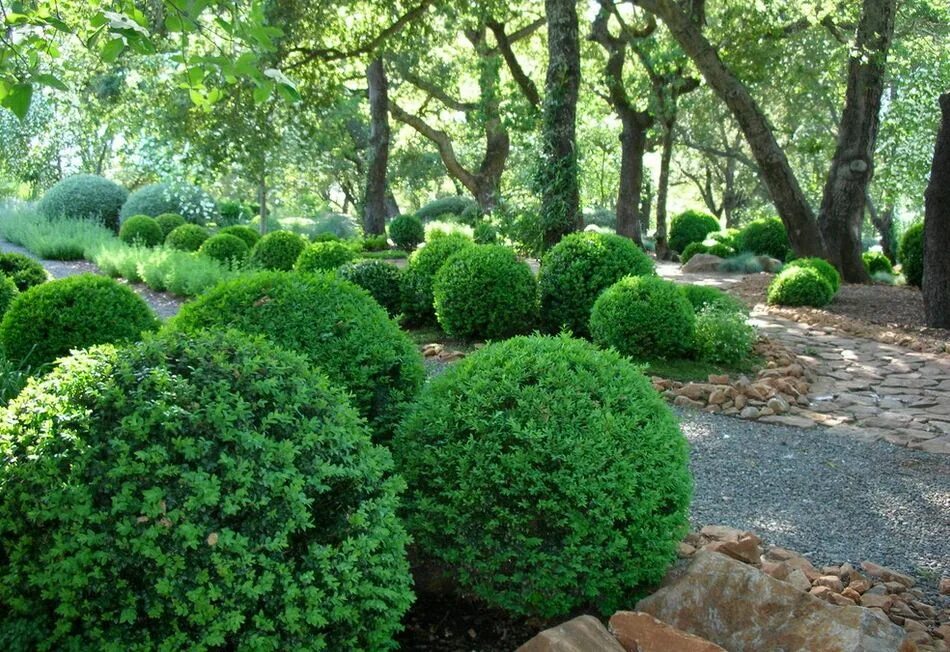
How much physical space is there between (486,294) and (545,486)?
5.84 m

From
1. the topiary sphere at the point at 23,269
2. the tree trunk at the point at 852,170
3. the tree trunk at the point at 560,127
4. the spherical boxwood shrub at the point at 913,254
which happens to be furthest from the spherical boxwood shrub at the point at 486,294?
the spherical boxwood shrub at the point at 913,254

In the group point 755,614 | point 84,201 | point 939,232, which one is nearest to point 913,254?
point 939,232

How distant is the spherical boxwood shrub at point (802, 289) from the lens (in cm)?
1146

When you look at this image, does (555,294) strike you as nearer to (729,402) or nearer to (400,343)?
(729,402)

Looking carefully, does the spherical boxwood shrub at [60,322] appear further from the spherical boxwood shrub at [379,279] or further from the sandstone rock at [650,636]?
the sandstone rock at [650,636]

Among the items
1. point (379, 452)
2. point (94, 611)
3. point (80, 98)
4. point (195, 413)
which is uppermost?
point (80, 98)

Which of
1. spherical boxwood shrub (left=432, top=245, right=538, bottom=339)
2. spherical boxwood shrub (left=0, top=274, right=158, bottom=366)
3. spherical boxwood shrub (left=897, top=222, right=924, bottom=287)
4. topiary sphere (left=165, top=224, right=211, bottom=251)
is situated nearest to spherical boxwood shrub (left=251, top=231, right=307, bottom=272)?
topiary sphere (left=165, top=224, right=211, bottom=251)

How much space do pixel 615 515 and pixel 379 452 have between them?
896 millimetres

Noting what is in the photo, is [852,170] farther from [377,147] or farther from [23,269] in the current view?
[23,269]

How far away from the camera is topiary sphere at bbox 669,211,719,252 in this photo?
2430cm

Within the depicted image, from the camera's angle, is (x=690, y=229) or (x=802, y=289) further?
(x=690, y=229)

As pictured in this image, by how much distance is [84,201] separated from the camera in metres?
19.9

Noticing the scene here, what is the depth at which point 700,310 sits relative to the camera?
917 centimetres

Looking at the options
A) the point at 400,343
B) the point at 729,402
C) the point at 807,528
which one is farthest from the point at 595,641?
the point at 729,402
